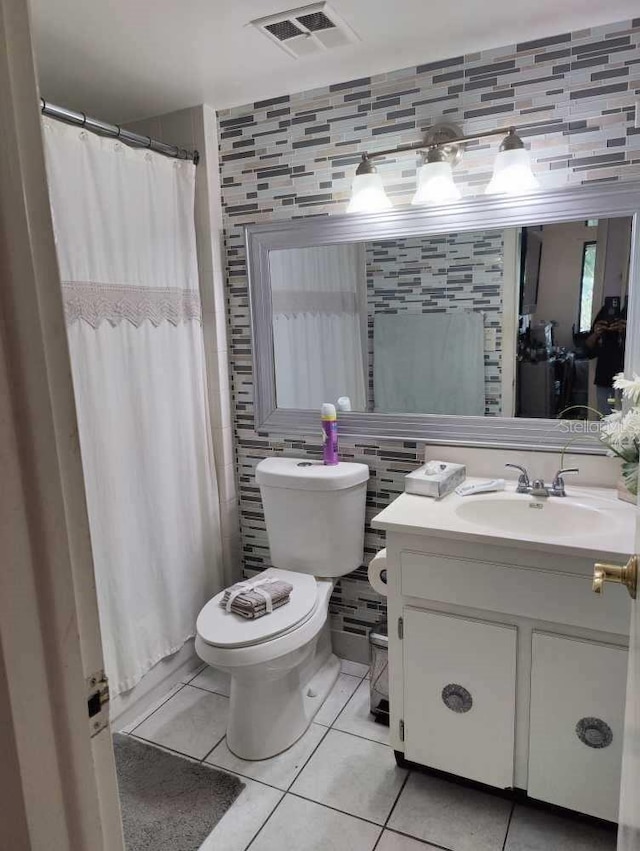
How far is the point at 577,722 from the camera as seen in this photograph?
1.50 m

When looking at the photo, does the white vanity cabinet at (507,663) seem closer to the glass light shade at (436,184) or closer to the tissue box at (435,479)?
the tissue box at (435,479)

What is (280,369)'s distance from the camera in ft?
7.84

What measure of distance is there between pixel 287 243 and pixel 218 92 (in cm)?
57

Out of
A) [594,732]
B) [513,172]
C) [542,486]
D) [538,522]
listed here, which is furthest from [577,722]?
[513,172]

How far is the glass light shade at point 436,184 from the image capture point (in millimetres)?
1861

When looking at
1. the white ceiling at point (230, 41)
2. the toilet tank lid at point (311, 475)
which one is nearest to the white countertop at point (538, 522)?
the toilet tank lid at point (311, 475)

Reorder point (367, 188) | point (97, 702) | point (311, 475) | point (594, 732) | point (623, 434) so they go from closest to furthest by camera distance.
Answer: point (97, 702) → point (594, 732) → point (623, 434) → point (367, 188) → point (311, 475)

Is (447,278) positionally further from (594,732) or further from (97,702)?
(97,702)

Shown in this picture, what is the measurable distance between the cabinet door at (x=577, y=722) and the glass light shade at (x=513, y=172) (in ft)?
4.23

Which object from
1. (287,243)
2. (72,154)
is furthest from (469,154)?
(72,154)

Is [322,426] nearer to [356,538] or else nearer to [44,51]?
[356,538]

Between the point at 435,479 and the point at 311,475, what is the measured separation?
471 mm

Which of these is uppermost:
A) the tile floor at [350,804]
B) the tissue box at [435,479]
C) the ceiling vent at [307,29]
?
the ceiling vent at [307,29]

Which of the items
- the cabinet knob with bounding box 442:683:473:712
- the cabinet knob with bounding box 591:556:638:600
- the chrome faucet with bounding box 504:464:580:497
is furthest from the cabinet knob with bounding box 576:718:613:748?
the cabinet knob with bounding box 591:556:638:600
